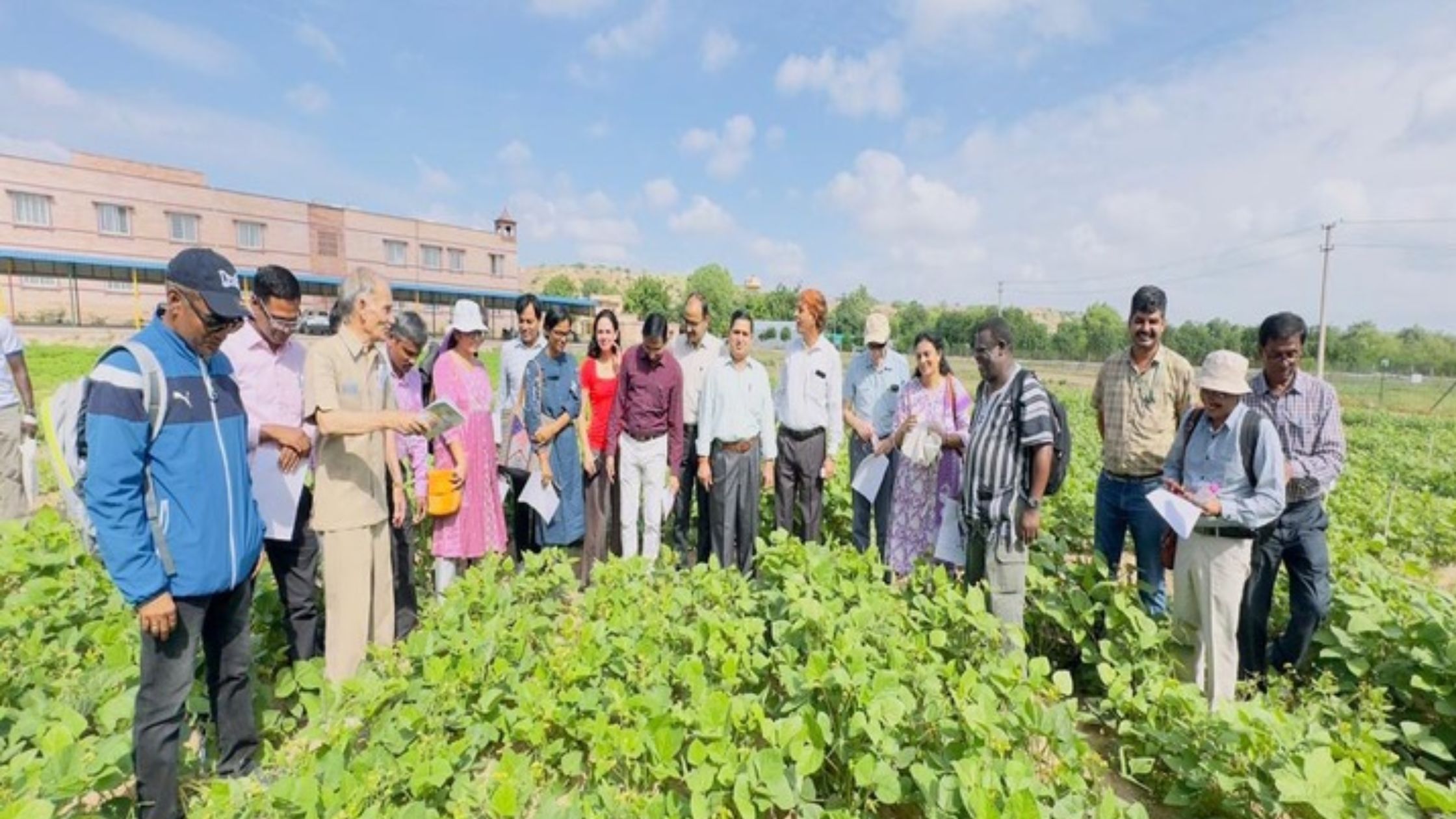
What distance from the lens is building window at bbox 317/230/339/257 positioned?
38.9 metres

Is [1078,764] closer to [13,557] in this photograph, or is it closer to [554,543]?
[554,543]

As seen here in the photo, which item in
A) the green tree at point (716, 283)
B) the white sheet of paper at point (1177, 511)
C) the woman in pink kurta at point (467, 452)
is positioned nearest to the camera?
the white sheet of paper at point (1177, 511)

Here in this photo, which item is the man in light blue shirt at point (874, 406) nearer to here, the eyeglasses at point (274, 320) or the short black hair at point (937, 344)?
the short black hair at point (937, 344)

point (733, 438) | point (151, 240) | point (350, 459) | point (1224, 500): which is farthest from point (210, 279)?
point (151, 240)

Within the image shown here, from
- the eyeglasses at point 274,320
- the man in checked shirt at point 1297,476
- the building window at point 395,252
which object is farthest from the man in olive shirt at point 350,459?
the building window at point 395,252

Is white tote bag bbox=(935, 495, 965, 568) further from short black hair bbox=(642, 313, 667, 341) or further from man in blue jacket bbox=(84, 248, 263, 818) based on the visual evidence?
man in blue jacket bbox=(84, 248, 263, 818)

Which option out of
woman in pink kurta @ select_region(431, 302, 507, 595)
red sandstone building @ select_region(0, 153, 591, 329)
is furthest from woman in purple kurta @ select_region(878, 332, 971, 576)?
red sandstone building @ select_region(0, 153, 591, 329)

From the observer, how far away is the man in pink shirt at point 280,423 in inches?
117

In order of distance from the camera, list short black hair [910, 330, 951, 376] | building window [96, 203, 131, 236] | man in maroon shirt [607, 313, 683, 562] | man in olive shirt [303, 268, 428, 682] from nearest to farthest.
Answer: man in olive shirt [303, 268, 428, 682], short black hair [910, 330, 951, 376], man in maroon shirt [607, 313, 683, 562], building window [96, 203, 131, 236]

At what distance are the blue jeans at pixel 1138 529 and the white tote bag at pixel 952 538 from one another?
809 mm

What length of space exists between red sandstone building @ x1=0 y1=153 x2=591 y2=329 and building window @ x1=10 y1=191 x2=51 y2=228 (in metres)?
0.04

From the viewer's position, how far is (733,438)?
4.51 meters

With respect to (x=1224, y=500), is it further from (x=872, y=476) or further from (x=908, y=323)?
(x=908, y=323)

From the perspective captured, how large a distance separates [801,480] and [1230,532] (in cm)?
248
